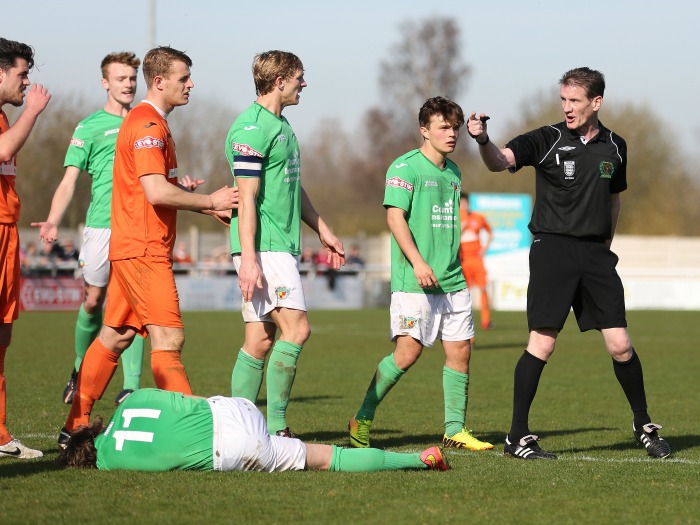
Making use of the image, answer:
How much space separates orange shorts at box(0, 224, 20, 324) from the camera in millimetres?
6258

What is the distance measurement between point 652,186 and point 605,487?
171 ft

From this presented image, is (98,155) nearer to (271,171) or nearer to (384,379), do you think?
(271,171)

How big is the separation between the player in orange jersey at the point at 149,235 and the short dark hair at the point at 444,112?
1.57 metres

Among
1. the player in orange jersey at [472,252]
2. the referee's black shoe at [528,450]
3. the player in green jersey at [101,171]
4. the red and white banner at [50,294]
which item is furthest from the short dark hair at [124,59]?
the red and white banner at [50,294]

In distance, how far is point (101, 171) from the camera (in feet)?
29.3

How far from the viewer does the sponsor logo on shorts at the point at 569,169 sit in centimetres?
674

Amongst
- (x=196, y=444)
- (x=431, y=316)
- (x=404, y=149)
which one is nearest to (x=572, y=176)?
(x=431, y=316)

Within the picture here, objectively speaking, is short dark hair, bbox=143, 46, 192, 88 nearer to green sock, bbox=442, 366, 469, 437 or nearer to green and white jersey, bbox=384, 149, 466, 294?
green and white jersey, bbox=384, 149, 466, 294

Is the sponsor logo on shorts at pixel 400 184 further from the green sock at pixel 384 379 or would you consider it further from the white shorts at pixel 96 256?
the white shorts at pixel 96 256

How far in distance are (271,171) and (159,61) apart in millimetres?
914

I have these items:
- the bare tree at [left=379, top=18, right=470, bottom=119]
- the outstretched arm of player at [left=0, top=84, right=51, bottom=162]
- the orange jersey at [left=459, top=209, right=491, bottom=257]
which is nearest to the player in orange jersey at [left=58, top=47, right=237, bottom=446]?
the outstretched arm of player at [left=0, top=84, right=51, bottom=162]

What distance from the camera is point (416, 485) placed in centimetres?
543

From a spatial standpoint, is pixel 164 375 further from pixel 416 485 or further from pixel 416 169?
pixel 416 169

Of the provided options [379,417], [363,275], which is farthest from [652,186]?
[379,417]
